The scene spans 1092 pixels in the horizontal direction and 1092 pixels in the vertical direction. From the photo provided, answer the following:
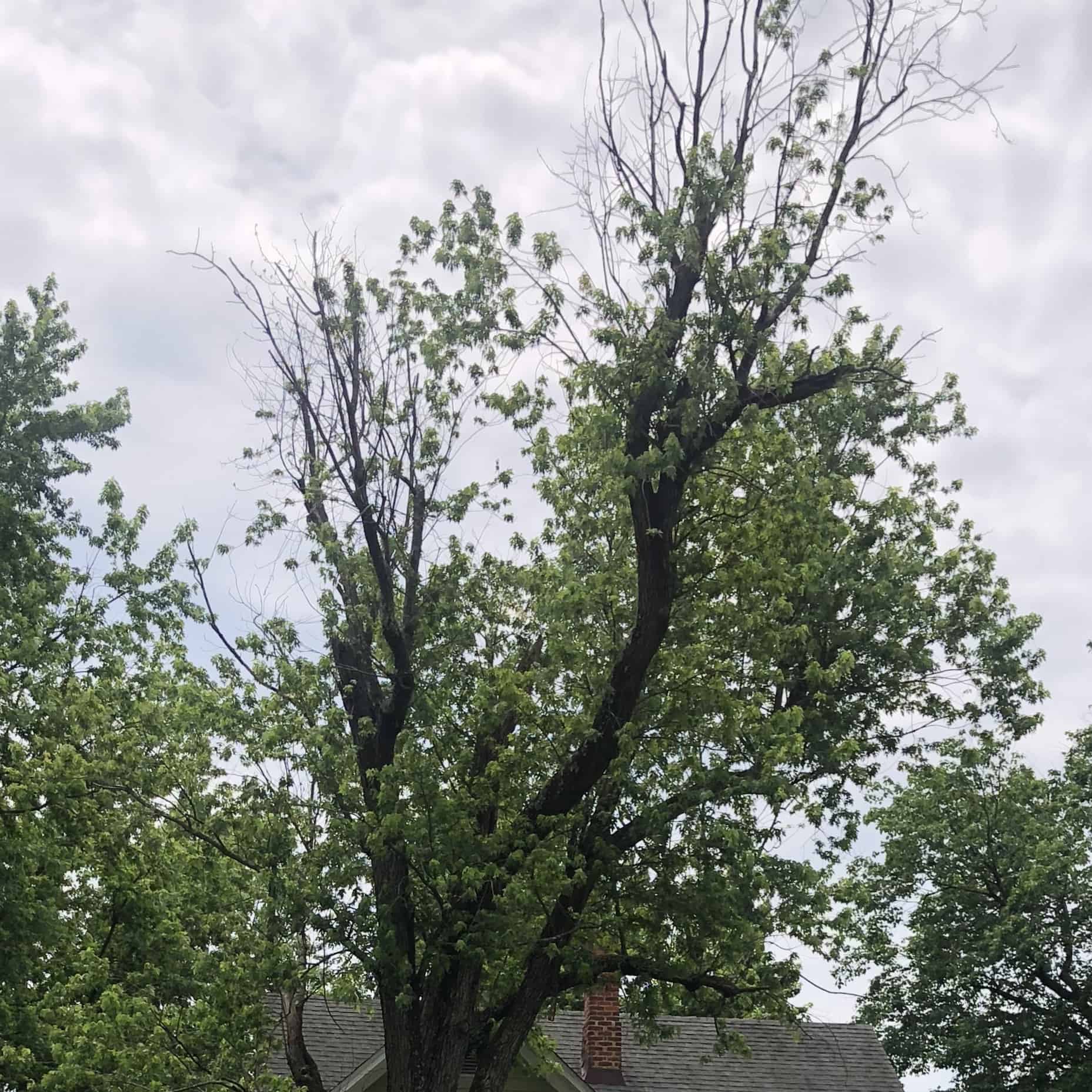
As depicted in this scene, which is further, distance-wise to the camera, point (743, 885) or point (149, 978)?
point (149, 978)

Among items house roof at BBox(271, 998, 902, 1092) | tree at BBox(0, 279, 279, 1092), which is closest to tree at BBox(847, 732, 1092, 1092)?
house roof at BBox(271, 998, 902, 1092)

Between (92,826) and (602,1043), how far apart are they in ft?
32.6

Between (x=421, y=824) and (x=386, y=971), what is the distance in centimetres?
152

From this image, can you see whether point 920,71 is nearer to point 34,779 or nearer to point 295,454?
point 295,454

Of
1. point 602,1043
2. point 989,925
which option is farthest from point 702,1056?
point 989,925

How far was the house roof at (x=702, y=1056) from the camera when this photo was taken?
22406mm

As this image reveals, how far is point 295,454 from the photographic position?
15.0 m

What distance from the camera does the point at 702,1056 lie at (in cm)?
2395

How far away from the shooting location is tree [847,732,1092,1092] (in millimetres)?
28719

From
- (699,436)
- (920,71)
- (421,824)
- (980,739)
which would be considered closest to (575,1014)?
(980,739)

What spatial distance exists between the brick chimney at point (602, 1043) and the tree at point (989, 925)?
27.9 feet

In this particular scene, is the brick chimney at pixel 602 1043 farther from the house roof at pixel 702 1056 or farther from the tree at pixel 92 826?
the tree at pixel 92 826

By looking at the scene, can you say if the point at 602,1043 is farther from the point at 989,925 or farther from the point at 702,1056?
the point at 989,925

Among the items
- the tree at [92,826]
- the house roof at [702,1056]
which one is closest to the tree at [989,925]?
the house roof at [702,1056]
